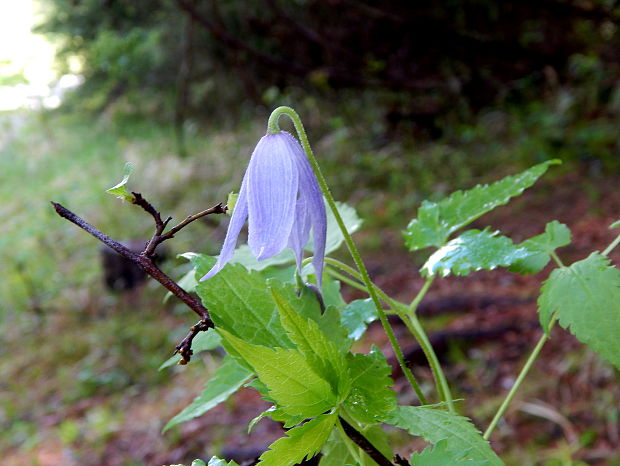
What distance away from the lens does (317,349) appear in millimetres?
538

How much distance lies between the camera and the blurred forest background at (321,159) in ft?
10.2

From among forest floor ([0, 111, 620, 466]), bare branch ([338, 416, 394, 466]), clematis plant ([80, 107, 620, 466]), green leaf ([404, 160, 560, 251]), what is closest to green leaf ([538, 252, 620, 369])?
clematis plant ([80, 107, 620, 466])

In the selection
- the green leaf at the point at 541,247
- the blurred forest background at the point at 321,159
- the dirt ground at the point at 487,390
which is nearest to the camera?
the green leaf at the point at 541,247

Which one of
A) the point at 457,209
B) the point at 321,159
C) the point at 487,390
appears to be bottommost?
the point at 487,390

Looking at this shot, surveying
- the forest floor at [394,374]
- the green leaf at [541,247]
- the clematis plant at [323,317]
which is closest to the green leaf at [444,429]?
the clematis plant at [323,317]

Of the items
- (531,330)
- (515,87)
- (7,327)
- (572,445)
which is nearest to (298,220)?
(572,445)

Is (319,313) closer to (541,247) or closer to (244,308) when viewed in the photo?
(244,308)

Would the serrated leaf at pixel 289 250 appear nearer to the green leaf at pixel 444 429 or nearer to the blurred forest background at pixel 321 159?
the green leaf at pixel 444 429

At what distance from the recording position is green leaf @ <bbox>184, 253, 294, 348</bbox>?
60 centimetres

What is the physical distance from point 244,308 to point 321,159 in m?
5.89

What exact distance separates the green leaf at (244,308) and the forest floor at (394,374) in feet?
6.75

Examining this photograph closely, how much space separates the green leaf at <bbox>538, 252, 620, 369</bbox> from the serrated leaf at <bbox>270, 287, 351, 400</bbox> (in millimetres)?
274

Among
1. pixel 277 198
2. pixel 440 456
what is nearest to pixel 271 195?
pixel 277 198

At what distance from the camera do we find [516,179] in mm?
848
